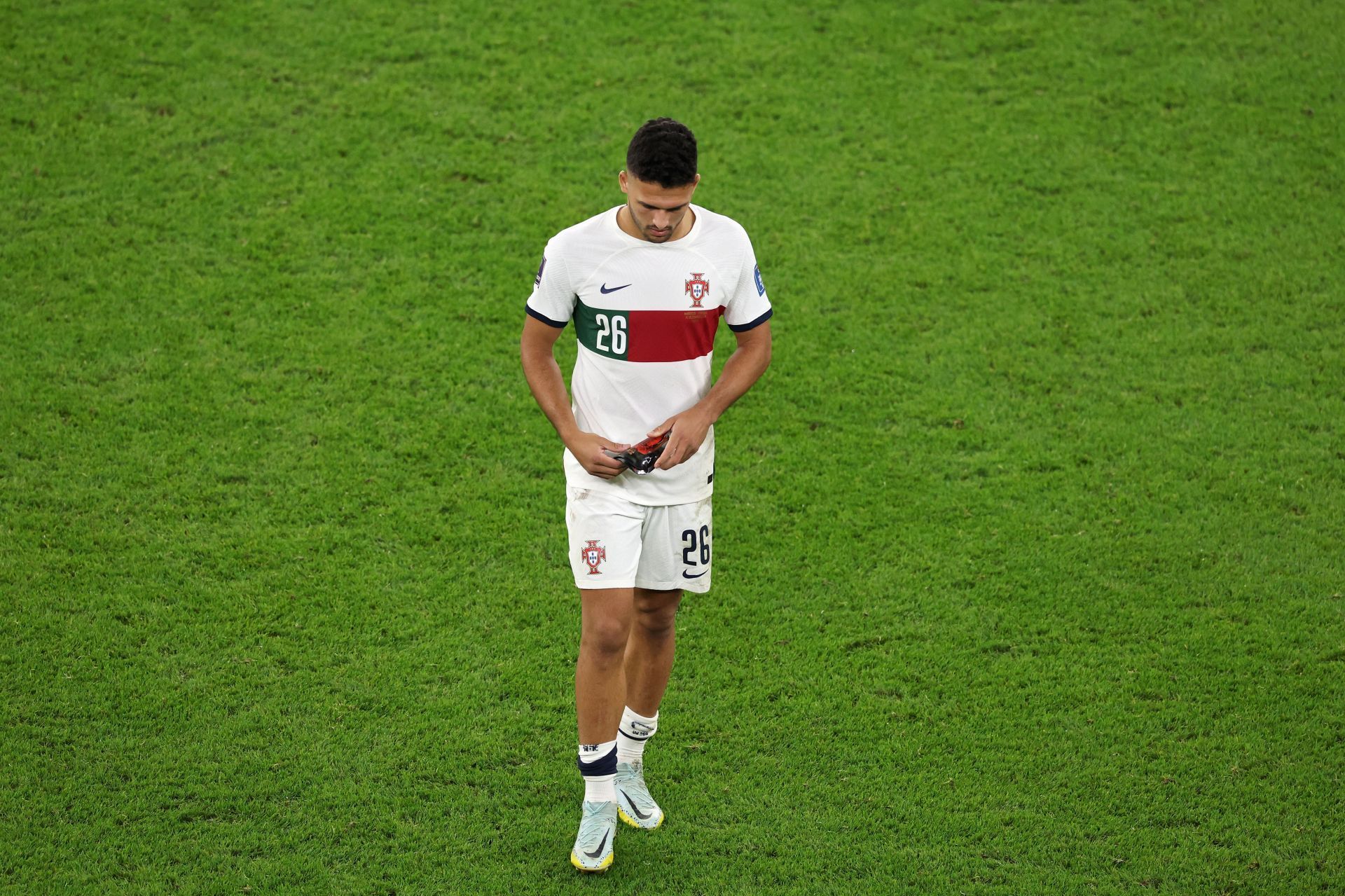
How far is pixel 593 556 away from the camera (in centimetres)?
395

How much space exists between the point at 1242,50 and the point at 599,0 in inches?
170

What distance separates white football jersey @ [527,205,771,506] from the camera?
3.86 metres

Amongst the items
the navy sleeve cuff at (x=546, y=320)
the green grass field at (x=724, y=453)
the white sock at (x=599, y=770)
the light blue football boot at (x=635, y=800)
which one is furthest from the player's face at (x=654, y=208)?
the green grass field at (x=724, y=453)

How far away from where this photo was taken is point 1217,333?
681 cm

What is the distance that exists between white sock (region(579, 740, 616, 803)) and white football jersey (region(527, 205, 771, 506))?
784mm

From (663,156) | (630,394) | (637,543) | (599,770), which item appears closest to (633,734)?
(599,770)

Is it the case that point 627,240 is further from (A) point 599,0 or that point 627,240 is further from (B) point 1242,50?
(B) point 1242,50

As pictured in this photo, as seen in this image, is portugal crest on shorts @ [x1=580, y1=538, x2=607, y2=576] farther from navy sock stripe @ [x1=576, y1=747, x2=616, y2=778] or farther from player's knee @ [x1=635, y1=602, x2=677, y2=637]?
navy sock stripe @ [x1=576, y1=747, x2=616, y2=778]

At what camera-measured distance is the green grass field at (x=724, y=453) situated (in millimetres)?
4301

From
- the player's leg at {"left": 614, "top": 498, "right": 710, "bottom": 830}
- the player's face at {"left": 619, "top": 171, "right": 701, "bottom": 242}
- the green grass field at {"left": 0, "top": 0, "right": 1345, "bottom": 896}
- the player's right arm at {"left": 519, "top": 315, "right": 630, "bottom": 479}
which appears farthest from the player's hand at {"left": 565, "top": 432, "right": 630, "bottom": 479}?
the green grass field at {"left": 0, "top": 0, "right": 1345, "bottom": 896}

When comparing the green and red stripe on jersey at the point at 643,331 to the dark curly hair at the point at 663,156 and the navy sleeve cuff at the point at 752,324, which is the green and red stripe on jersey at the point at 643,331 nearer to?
the navy sleeve cuff at the point at 752,324

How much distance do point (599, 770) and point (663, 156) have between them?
1891mm

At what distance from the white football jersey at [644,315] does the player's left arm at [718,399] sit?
4 cm

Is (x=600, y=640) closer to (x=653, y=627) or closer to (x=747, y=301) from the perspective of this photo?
(x=653, y=627)
